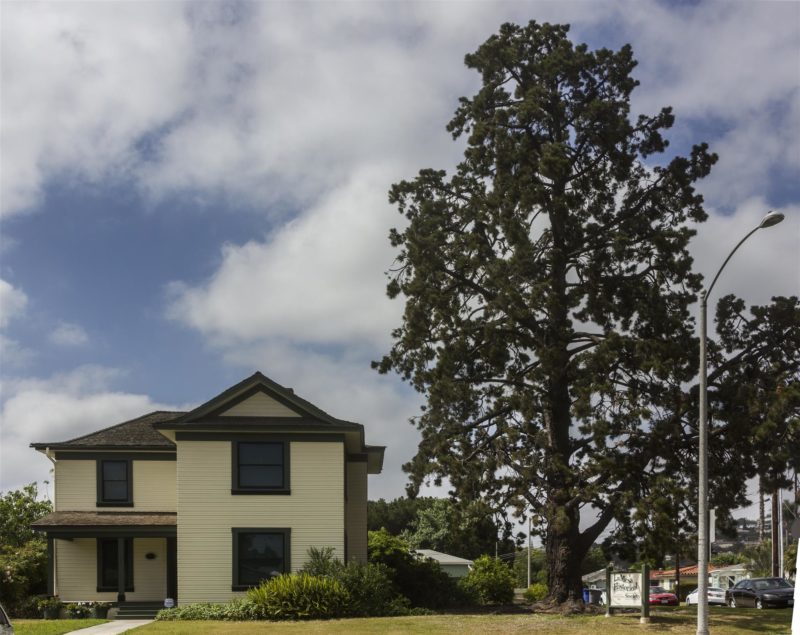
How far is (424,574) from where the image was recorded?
3662cm

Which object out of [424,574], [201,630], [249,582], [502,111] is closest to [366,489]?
[424,574]

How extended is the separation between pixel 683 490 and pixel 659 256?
338 inches

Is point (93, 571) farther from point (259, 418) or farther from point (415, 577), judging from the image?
point (415, 577)

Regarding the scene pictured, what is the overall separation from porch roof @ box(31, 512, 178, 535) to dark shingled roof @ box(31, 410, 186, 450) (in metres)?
2.82

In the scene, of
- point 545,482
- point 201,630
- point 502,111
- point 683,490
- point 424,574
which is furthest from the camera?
point 424,574

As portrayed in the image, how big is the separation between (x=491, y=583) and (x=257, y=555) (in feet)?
43.9

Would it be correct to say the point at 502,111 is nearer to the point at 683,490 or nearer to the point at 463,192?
the point at 463,192

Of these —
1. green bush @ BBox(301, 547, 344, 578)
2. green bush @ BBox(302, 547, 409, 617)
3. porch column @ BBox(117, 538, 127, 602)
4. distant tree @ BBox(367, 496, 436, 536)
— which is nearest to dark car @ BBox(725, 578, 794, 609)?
green bush @ BBox(302, 547, 409, 617)

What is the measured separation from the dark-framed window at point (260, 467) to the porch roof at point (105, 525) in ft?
10.9

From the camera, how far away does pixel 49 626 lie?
1118 inches

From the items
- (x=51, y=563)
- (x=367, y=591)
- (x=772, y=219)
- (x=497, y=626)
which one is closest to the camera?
(x=772, y=219)

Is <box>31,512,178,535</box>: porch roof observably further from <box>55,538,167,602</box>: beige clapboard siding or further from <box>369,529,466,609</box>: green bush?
<box>369,529,466,609</box>: green bush

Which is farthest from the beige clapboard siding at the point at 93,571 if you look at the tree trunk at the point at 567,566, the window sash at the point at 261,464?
the tree trunk at the point at 567,566

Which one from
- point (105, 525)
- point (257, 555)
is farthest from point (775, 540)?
point (105, 525)
